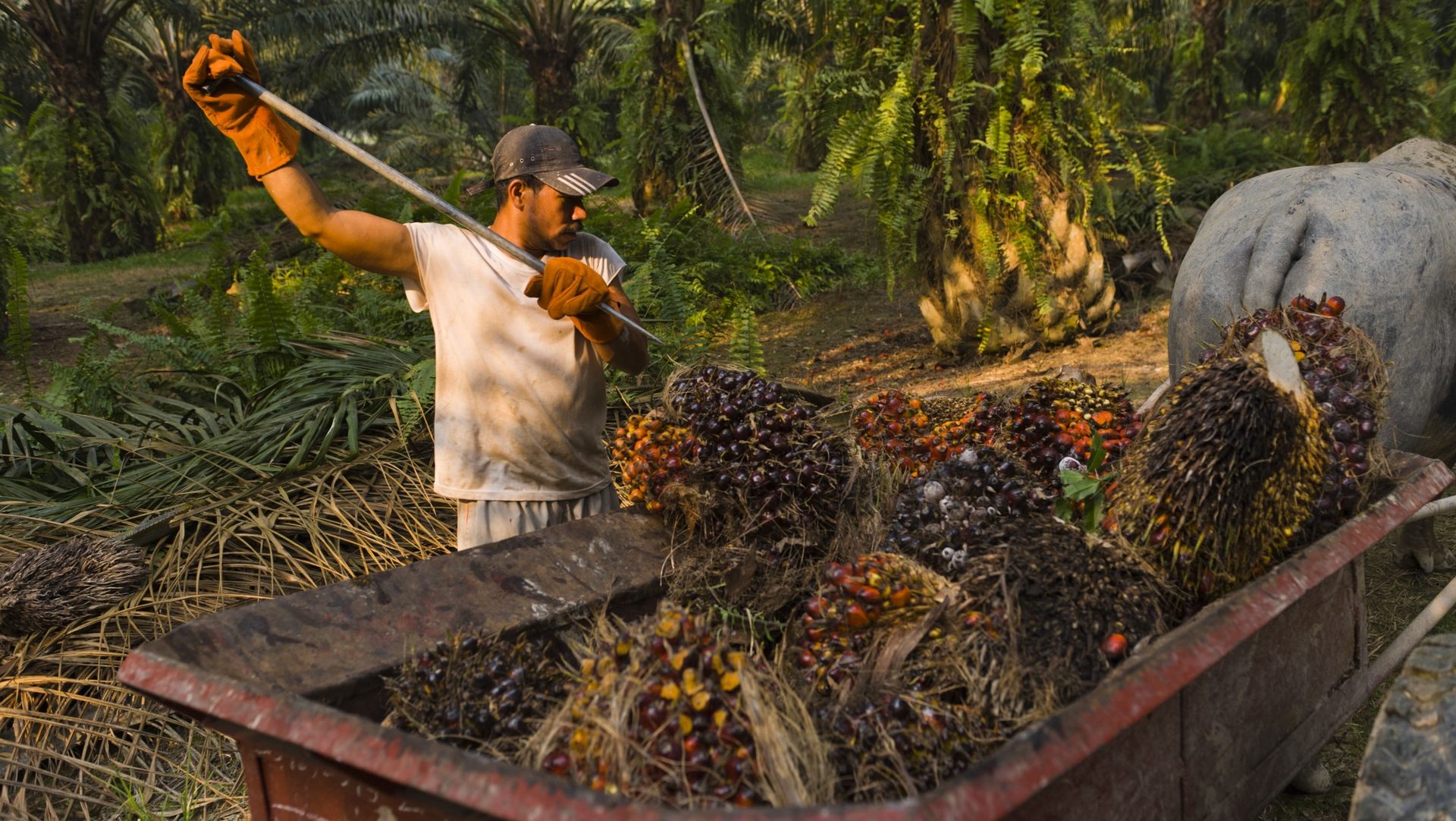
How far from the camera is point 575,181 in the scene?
285 centimetres

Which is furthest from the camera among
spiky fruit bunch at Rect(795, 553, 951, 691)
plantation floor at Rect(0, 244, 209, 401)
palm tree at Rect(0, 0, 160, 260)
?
palm tree at Rect(0, 0, 160, 260)

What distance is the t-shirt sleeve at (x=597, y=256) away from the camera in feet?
9.99

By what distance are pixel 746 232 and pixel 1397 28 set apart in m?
4.91

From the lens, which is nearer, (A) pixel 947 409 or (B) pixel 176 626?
(A) pixel 947 409

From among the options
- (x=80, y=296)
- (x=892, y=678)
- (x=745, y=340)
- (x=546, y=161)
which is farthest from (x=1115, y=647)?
(x=80, y=296)

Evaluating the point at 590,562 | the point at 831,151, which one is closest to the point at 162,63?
the point at 831,151

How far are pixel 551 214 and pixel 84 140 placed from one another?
508 inches

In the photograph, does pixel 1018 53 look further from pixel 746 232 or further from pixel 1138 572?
pixel 1138 572

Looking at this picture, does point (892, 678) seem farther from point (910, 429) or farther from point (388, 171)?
point (388, 171)

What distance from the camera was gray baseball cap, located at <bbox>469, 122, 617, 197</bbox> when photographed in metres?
2.85

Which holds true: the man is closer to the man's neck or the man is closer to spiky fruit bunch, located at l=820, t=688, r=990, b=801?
the man's neck

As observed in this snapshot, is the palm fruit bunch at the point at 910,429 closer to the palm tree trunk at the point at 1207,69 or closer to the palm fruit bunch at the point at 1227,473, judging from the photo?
the palm fruit bunch at the point at 1227,473

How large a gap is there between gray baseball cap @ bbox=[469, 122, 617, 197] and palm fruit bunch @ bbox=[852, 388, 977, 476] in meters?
1.02

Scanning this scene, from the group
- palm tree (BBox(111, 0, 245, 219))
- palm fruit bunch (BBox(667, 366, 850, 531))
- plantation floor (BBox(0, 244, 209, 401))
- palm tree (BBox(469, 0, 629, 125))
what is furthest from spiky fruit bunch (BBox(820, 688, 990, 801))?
palm tree (BBox(111, 0, 245, 219))
